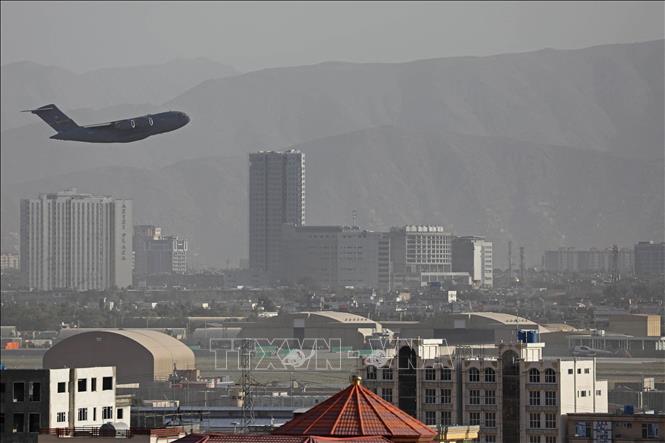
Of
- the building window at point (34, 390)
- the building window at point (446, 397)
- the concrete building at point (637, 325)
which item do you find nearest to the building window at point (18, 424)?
the building window at point (34, 390)

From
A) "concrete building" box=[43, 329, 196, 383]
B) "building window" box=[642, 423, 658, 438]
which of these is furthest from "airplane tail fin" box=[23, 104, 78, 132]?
"building window" box=[642, 423, 658, 438]

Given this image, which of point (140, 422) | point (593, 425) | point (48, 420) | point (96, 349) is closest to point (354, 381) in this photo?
point (48, 420)

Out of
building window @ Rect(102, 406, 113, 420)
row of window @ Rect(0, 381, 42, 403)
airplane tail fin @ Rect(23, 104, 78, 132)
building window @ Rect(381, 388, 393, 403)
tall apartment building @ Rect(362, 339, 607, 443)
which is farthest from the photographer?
airplane tail fin @ Rect(23, 104, 78, 132)

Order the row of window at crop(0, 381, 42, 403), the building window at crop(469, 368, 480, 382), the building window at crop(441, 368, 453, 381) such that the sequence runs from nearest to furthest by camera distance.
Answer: the row of window at crop(0, 381, 42, 403) → the building window at crop(469, 368, 480, 382) → the building window at crop(441, 368, 453, 381)

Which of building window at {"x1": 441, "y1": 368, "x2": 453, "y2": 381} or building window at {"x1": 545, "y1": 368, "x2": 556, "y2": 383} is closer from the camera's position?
building window at {"x1": 545, "y1": 368, "x2": 556, "y2": 383}

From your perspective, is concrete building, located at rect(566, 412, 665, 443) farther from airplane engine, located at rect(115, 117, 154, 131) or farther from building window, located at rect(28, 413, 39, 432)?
airplane engine, located at rect(115, 117, 154, 131)

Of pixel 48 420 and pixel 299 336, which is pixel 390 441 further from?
pixel 299 336

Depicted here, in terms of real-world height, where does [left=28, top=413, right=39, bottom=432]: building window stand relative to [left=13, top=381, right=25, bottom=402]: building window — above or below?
below

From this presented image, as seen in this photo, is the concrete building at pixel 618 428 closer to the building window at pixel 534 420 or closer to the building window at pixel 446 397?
the building window at pixel 534 420
